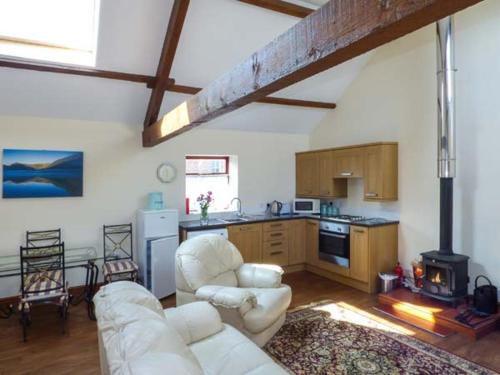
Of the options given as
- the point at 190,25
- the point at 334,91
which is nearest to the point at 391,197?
the point at 334,91

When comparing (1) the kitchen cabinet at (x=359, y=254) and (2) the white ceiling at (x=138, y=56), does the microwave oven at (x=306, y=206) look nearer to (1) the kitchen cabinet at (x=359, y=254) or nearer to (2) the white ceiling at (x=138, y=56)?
(1) the kitchen cabinet at (x=359, y=254)

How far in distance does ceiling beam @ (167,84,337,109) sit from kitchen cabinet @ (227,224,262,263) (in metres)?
1.86

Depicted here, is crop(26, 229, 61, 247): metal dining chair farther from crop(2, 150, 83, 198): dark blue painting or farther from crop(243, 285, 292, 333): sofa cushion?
crop(243, 285, 292, 333): sofa cushion

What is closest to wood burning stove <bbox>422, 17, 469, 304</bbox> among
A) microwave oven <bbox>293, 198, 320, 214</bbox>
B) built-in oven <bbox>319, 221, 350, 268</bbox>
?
built-in oven <bbox>319, 221, 350, 268</bbox>

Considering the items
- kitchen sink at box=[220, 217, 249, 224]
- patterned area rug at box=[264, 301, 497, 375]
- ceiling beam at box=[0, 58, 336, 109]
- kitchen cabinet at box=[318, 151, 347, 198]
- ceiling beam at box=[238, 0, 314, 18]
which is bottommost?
patterned area rug at box=[264, 301, 497, 375]

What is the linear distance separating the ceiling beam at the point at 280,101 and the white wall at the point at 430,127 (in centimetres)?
33

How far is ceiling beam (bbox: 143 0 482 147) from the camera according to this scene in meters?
1.07

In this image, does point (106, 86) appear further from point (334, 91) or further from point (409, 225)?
point (409, 225)

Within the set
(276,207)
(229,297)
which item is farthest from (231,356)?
(276,207)

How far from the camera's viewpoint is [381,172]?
4.66m

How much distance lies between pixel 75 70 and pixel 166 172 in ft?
6.01

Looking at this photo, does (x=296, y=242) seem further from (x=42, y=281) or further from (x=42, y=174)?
(x=42, y=174)

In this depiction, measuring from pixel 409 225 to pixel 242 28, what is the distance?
336cm

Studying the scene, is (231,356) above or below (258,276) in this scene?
below
